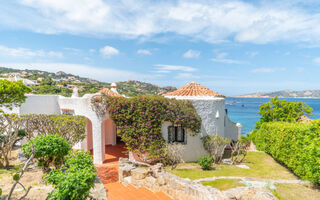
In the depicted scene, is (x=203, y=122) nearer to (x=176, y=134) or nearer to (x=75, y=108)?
(x=176, y=134)

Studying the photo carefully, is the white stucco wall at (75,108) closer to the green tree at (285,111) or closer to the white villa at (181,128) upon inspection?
the white villa at (181,128)

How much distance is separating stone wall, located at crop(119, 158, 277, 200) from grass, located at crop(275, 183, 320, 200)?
8.82 ft

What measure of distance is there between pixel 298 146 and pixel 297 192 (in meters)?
3.18

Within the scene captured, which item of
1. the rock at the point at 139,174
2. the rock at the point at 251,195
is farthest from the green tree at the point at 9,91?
the rock at the point at 251,195

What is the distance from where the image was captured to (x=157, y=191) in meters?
10.1

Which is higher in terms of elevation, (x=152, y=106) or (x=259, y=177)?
(x=152, y=106)

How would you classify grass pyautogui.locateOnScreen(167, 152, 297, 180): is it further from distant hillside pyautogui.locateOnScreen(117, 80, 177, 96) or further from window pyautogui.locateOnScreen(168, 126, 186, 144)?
distant hillside pyautogui.locateOnScreen(117, 80, 177, 96)

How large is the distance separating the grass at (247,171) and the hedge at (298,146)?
0.82m

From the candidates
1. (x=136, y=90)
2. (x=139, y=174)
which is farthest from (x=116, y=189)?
(x=136, y=90)

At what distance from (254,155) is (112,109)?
1471 cm

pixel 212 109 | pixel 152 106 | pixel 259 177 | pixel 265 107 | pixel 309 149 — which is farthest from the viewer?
pixel 265 107

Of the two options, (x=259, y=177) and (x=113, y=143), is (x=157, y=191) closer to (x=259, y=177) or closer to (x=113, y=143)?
(x=259, y=177)

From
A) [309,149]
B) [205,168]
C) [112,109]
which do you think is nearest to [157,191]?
[205,168]

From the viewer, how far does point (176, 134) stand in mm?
16031
